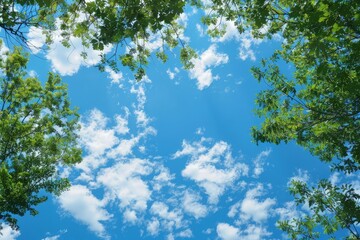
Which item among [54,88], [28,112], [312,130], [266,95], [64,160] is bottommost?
[312,130]

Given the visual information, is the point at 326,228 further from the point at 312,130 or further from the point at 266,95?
the point at 266,95

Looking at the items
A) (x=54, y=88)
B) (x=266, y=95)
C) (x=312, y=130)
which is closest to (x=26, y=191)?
(x=54, y=88)

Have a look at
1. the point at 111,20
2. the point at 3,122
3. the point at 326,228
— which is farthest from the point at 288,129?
the point at 3,122

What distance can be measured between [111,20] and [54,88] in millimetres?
14990

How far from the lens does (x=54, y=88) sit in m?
19.1

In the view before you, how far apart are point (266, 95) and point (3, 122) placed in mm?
12919

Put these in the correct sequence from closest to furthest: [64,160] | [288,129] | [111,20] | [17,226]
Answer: [111,20], [288,129], [17,226], [64,160]

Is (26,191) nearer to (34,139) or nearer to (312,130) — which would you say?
(34,139)

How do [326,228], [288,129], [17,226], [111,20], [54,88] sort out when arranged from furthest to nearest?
1. [54,88]
2. [17,226]
3. [326,228]
4. [288,129]
5. [111,20]

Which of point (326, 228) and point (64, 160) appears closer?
point (326, 228)

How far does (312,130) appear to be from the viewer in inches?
439

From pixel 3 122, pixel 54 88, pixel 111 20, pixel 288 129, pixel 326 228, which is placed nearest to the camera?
pixel 111 20

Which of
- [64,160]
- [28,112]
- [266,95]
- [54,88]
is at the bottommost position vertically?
[266,95]

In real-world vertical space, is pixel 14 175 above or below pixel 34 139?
below
